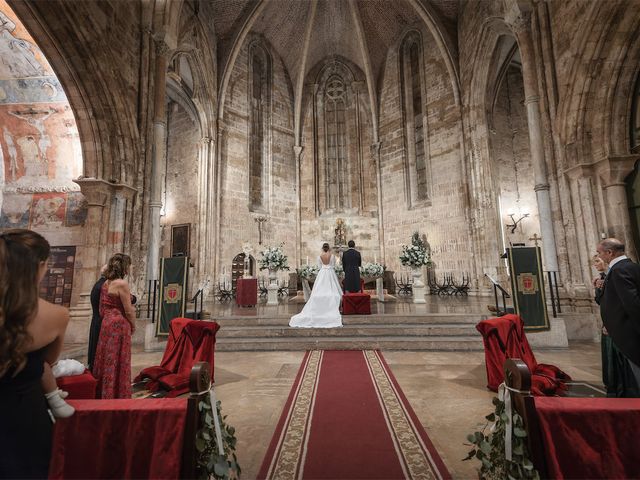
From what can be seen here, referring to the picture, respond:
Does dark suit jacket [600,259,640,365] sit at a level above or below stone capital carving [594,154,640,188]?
below

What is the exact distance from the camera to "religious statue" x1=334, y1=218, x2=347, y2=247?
579 inches

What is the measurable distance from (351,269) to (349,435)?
17.9 ft

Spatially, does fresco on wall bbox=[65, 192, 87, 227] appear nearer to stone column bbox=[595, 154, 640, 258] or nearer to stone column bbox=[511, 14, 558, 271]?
stone column bbox=[511, 14, 558, 271]

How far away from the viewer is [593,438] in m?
1.53

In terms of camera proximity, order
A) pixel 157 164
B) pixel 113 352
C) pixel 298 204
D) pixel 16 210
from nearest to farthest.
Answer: pixel 113 352, pixel 16 210, pixel 157 164, pixel 298 204

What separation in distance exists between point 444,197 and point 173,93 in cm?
1243

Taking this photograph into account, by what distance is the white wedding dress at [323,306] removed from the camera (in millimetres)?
6168

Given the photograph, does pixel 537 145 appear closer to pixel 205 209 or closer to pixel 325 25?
pixel 205 209

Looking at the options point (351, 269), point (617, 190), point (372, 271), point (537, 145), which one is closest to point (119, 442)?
point (351, 269)

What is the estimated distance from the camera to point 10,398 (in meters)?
1.17

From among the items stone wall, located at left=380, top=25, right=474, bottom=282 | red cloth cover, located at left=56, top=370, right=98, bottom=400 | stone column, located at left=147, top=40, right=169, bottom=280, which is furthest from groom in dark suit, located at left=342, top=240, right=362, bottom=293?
red cloth cover, located at left=56, top=370, right=98, bottom=400

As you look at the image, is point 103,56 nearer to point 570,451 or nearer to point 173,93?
point 173,93

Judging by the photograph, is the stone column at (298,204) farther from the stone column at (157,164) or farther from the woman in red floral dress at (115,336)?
the woman in red floral dress at (115,336)

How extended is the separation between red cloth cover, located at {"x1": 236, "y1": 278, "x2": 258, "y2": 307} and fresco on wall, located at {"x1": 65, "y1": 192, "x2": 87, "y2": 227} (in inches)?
156
